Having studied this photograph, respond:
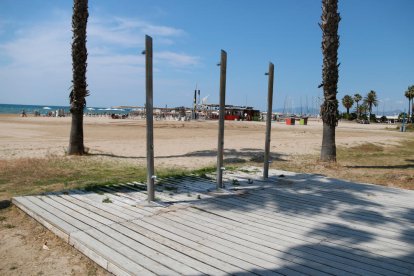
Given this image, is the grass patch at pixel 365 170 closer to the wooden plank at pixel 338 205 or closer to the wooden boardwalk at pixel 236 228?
the wooden boardwalk at pixel 236 228

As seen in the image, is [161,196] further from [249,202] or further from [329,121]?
[329,121]

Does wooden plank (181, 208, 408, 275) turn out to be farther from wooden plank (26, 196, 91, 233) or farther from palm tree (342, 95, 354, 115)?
palm tree (342, 95, 354, 115)

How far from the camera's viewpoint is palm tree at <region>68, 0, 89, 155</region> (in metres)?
12.0

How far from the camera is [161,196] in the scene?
5.58 m

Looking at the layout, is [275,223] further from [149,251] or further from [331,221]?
[149,251]

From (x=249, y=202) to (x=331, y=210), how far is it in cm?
121

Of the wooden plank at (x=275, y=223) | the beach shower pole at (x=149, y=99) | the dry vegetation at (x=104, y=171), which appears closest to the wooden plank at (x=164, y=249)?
the beach shower pole at (x=149, y=99)

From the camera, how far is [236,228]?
4.21 metres

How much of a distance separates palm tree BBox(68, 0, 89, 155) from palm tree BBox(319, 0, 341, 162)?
809cm

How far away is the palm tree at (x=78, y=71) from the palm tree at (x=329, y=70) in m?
8.09

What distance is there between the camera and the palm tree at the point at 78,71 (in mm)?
12023

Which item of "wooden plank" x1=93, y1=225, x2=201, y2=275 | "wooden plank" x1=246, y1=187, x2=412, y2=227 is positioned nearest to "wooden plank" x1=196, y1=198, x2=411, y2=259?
"wooden plank" x1=246, y1=187, x2=412, y2=227

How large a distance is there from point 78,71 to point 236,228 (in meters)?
9.95

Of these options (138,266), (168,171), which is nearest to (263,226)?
(138,266)
